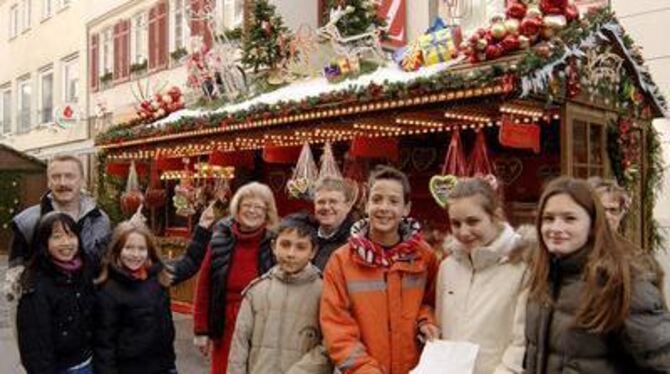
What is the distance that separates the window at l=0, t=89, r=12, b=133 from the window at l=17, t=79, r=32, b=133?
1.09 meters

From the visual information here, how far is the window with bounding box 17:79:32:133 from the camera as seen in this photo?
26484mm

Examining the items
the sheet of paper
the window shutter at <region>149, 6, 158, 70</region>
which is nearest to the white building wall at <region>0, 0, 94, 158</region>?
the window shutter at <region>149, 6, 158, 70</region>

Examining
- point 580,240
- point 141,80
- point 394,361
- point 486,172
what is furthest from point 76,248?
point 141,80

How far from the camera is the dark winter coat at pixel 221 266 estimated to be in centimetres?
452

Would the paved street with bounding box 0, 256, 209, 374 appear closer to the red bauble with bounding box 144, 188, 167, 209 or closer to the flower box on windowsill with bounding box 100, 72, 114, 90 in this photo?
the red bauble with bounding box 144, 188, 167, 209

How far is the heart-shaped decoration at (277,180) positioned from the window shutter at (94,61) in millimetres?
9986

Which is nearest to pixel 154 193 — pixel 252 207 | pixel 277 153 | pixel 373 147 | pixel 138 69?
pixel 277 153

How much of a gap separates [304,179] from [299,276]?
6.06 meters

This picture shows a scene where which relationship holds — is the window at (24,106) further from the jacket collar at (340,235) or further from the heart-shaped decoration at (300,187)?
the jacket collar at (340,235)

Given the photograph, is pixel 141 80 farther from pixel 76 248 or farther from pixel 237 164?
pixel 76 248

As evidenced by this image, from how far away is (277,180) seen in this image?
14.0m

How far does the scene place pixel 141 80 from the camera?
1930 cm

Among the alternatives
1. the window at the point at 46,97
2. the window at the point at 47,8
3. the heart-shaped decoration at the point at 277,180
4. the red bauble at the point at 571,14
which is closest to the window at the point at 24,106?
the window at the point at 46,97

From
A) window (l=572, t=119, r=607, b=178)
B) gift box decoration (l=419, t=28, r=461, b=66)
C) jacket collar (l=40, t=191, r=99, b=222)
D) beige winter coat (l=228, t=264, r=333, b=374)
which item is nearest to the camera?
beige winter coat (l=228, t=264, r=333, b=374)
